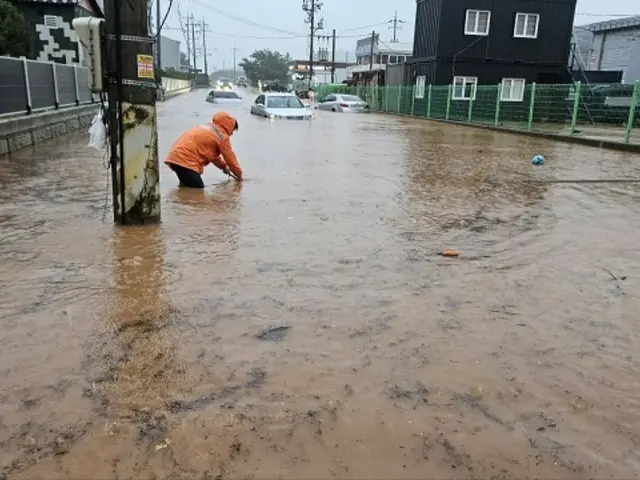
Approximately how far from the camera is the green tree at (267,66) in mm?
105125

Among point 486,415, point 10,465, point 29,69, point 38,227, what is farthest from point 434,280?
point 29,69

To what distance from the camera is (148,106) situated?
550 centimetres

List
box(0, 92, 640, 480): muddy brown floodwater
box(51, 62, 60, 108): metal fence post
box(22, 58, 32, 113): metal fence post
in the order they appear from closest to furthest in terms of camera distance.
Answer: box(0, 92, 640, 480): muddy brown floodwater
box(22, 58, 32, 113): metal fence post
box(51, 62, 60, 108): metal fence post

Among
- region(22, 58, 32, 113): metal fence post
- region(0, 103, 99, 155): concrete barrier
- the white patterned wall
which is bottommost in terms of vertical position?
region(0, 103, 99, 155): concrete barrier

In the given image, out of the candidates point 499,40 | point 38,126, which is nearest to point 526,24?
point 499,40

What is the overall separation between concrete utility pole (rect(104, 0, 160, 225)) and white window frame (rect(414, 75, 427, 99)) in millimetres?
25759

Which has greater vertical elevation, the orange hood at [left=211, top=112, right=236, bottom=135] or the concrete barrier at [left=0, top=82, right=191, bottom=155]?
the orange hood at [left=211, top=112, right=236, bottom=135]

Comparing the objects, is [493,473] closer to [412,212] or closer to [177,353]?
[177,353]

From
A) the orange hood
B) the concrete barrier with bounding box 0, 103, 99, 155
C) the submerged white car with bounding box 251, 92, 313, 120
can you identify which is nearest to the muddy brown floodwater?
the orange hood

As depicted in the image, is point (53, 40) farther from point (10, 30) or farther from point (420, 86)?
point (420, 86)

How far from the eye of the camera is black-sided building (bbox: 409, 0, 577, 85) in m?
28.2

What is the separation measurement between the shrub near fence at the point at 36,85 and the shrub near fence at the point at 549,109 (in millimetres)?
14060

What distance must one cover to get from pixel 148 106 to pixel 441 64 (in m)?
25.5

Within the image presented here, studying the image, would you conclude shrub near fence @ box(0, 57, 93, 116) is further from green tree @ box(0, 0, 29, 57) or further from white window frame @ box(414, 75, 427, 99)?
white window frame @ box(414, 75, 427, 99)
